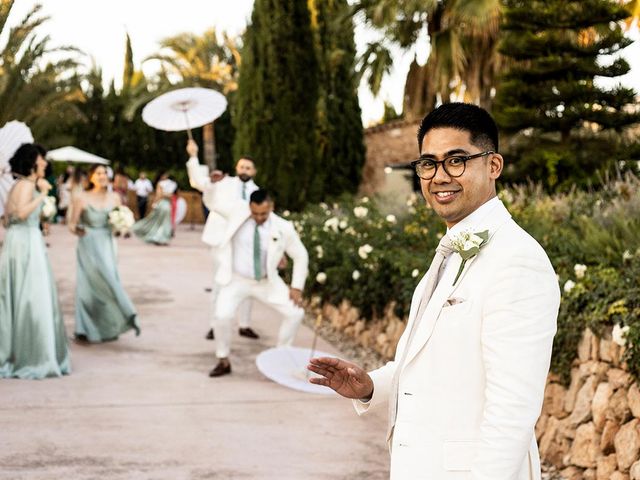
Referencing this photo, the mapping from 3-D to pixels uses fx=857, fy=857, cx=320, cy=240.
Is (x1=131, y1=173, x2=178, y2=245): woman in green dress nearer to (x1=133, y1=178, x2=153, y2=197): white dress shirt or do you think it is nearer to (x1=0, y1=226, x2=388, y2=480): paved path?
(x1=133, y1=178, x2=153, y2=197): white dress shirt

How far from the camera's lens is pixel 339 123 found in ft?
60.2

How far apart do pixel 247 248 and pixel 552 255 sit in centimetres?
282

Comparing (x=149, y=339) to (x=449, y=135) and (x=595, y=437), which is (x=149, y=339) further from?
(x=449, y=135)

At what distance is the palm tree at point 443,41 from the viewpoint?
75.1 feet

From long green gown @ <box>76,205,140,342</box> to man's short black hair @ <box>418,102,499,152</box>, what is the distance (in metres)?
7.28

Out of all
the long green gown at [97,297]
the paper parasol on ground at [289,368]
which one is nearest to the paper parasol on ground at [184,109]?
the long green gown at [97,297]

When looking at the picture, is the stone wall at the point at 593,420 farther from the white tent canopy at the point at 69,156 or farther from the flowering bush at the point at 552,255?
the white tent canopy at the point at 69,156

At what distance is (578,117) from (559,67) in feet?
2.59

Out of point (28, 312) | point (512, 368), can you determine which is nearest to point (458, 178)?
point (512, 368)

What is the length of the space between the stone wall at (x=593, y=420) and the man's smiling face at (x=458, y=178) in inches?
103

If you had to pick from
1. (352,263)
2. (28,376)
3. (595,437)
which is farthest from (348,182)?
(595,437)

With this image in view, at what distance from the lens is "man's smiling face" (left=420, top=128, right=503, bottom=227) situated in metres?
2.44

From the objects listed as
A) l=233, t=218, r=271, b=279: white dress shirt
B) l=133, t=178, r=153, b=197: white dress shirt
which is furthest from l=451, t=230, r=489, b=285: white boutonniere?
l=133, t=178, r=153, b=197: white dress shirt

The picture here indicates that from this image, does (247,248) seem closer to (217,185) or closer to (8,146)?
(217,185)
